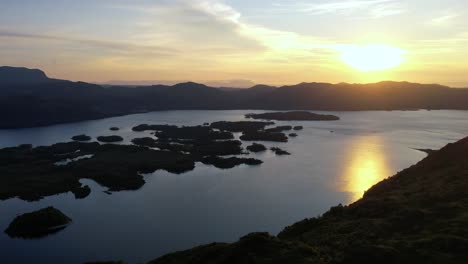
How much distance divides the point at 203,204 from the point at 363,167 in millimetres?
44766

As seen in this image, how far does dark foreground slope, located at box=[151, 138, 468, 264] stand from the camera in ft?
83.8

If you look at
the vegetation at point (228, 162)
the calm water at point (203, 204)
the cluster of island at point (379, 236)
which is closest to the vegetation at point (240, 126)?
the calm water at point (203, 204)

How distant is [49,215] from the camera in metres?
60.6

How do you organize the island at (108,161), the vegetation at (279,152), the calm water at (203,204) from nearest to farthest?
the calm water at (203,204) → the island at (108,161) → the vegetation at (279,152)

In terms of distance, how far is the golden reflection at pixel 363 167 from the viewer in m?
79.8

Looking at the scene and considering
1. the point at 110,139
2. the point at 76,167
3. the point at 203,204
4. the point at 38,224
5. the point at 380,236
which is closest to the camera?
the point at 380,236

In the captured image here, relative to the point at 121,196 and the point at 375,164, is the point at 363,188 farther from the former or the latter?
the point at 121,196

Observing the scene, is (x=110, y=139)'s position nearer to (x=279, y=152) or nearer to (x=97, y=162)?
(x=97, y=162)

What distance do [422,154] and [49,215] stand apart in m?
91.3

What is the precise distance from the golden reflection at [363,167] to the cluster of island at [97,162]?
2073 centimetres

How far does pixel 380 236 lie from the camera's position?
3012 cm

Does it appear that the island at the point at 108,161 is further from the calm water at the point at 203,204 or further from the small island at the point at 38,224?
the small island at the point at 38,224

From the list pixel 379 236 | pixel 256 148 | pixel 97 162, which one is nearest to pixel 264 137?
pixel 256 148

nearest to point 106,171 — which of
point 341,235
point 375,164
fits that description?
point 375,164
